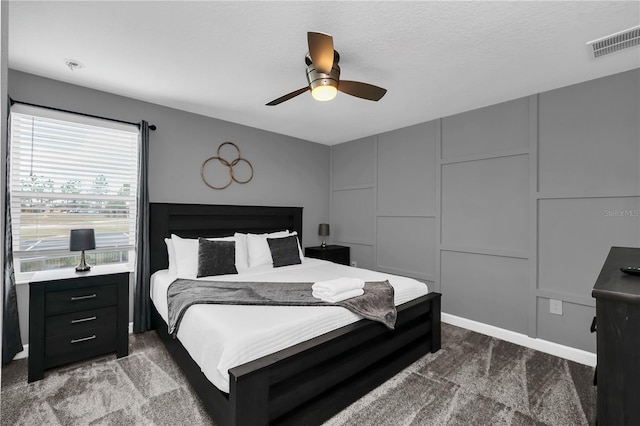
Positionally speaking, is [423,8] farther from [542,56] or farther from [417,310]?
[417,310]

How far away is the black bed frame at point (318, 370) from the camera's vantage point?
5.73 ft

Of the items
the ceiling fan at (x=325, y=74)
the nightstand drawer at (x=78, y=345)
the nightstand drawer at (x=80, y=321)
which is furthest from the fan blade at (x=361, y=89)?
the nightstand drawer at (x=78, y=345)

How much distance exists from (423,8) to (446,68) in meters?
0.85

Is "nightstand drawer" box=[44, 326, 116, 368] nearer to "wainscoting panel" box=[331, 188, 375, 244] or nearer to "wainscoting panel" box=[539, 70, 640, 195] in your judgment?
"wainscoting panel" box=[331, 188, 375, 244]

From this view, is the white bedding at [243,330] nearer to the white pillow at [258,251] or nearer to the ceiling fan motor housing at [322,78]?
the white pillow at [258,251]

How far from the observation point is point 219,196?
13.5 ft

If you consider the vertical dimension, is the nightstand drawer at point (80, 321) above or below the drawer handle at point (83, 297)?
below

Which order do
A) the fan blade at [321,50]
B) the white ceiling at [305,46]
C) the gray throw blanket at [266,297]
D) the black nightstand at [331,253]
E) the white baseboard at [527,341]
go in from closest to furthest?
the fan blade at [321,50], the white ceiling at [305,46], the gray throw blanket at [266,297], the white baseboard at [527,341], the black nightstand at [331,253]

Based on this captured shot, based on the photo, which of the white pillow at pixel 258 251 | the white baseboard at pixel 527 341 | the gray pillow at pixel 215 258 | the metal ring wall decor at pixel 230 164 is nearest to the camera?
the white baseboard at pixel 527 341

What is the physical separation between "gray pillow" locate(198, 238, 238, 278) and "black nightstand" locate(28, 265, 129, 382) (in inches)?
26.5

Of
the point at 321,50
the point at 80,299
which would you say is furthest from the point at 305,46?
the point at 80,299

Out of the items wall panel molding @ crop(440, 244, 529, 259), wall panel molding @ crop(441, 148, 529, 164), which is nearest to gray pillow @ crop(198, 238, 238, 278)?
wall panel molding @ crop(440, 244, 529, 259)

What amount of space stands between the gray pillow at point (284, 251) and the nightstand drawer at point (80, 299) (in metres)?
1.63

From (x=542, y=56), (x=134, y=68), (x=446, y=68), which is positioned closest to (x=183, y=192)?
(x=134, y=68)
